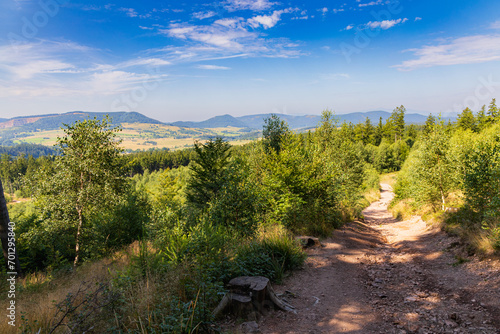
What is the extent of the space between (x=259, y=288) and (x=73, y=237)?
1568 centimetres

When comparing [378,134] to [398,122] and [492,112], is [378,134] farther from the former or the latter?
[492,112]

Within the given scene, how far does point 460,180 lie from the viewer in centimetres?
1459

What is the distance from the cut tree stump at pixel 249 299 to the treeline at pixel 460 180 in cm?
691

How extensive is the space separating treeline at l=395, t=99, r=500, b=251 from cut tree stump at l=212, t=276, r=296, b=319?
691 centimetres

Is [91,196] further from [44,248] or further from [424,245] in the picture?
[424,245]

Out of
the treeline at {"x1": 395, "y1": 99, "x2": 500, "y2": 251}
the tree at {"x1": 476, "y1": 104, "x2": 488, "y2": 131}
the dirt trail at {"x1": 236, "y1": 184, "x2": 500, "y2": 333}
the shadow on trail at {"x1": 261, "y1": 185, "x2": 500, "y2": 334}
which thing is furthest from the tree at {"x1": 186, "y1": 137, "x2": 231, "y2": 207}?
the tree at {"x1": 476, "y1": 104, "x2": 488, "y2": 131}

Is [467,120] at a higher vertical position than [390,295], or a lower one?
higher

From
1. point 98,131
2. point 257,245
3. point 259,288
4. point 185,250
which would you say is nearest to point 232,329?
point 259,288

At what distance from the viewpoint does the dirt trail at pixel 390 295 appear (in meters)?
4.60

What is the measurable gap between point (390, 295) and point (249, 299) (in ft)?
12.4

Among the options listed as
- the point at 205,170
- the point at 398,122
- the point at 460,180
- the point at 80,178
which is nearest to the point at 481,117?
the point at 398,122

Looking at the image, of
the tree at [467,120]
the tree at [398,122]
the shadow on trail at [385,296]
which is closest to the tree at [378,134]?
the tree at [398,122]

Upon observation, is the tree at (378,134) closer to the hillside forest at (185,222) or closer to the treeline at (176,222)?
the hillside forest at (185,222)

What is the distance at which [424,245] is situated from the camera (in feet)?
38.8
